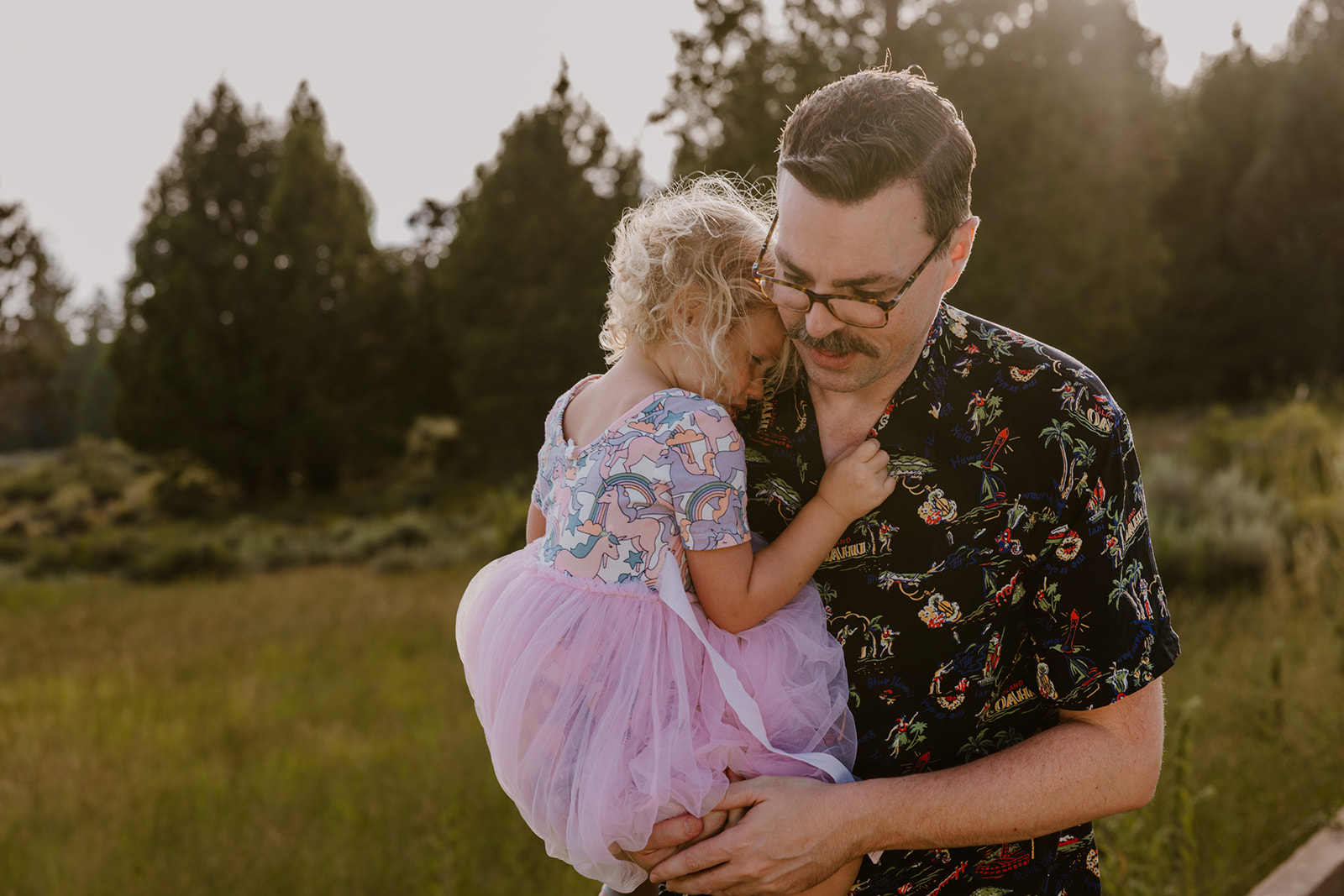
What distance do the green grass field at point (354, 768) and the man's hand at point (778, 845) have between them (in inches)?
65.0

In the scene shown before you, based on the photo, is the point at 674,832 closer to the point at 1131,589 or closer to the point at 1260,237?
the point at 1131,589

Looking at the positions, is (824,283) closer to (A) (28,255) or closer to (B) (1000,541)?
(B) (1000,541)

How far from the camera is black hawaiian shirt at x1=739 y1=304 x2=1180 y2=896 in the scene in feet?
5.01

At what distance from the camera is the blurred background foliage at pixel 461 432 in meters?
4.37

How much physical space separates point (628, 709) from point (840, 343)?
757 mm

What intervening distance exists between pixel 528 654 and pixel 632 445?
0.44m

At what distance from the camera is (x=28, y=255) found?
2298 centimetres

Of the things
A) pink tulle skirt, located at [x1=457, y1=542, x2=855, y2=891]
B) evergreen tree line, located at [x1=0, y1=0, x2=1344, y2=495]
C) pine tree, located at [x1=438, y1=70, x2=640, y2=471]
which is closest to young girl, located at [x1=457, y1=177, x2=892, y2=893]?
pink tulle skirt, located at [x1=457, y1=542, x2=855, y2=891]

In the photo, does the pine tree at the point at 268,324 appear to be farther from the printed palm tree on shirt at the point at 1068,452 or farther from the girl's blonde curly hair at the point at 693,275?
the printed palm tree on shirt at the point at 1068,452

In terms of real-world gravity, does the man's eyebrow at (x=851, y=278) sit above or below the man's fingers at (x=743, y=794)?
above

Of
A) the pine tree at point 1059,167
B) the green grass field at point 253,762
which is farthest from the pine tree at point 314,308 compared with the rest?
the pine tree at point 1059,167

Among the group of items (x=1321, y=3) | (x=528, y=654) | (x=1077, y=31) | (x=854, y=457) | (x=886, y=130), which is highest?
(x=1321, y=3)

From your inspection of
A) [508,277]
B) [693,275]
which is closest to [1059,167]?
[508,277]

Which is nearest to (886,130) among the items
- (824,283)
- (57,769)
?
(824,283)
